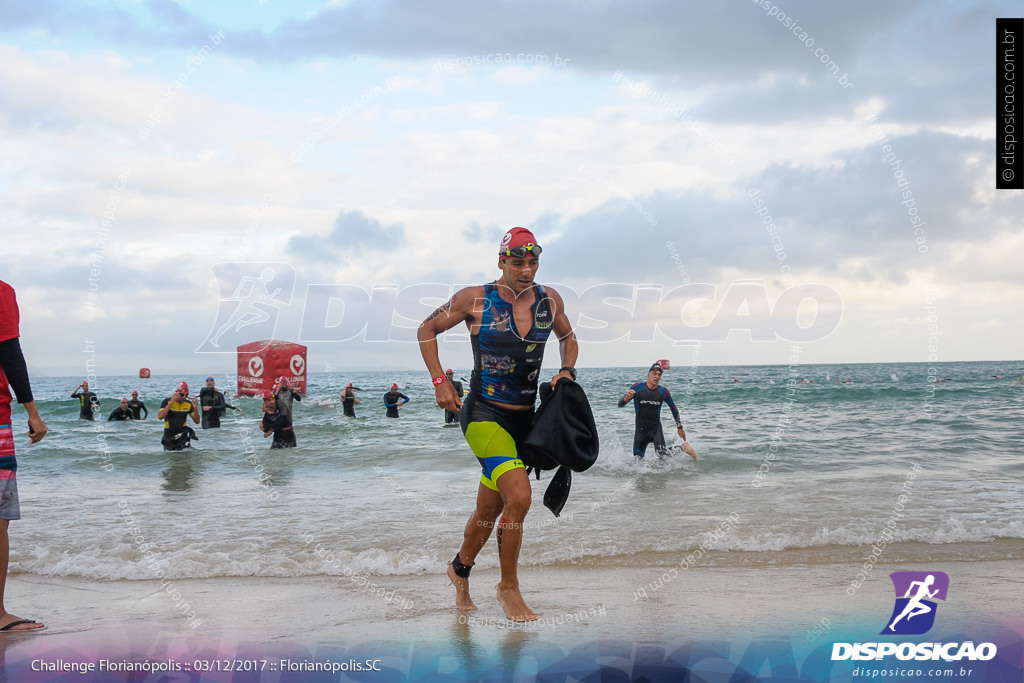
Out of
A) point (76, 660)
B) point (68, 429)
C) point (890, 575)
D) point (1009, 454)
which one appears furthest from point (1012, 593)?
point (68, 429)

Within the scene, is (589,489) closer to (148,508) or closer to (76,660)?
(148,508)

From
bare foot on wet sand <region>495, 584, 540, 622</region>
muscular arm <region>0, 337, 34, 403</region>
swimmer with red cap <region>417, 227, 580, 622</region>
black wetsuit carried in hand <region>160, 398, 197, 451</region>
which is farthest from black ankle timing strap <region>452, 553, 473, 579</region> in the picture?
black wetsuit carried in hand <region>160, 398, 197, 451</region>

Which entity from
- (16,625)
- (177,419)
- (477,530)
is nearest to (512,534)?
(477,530)

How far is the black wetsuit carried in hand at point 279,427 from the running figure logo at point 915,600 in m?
15.2

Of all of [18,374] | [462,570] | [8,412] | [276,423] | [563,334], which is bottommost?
[276,423]

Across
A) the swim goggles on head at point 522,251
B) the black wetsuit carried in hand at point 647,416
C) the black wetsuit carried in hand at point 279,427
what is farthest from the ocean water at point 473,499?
the swim goggles on head at point 522,251

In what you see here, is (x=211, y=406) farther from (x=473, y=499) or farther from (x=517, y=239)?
(x=517, y=239)

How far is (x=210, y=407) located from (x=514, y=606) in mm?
21287

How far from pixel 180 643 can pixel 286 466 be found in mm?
11942

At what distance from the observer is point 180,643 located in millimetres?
4344

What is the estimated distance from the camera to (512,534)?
4613 mm

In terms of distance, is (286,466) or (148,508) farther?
(286,466)

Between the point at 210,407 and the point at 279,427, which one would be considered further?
the point at 210,407

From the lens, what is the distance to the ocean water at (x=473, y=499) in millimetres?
6906
